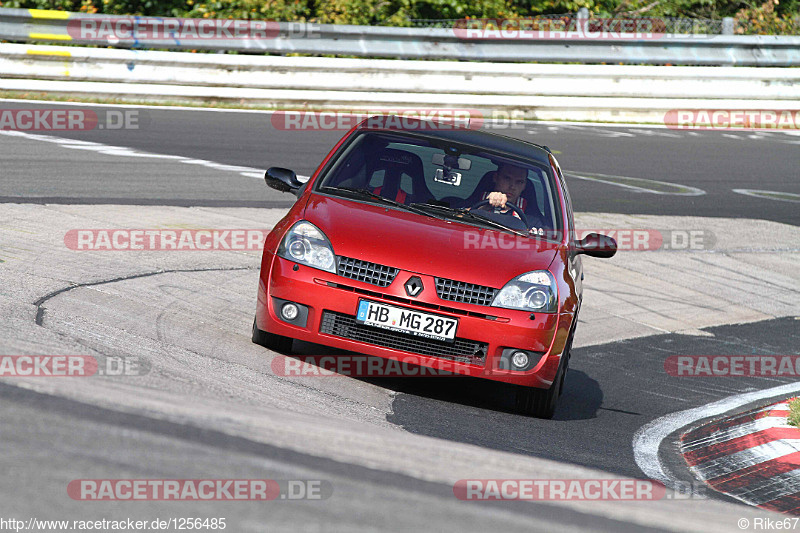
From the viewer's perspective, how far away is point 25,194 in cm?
1044

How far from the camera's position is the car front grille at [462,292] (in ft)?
20.0

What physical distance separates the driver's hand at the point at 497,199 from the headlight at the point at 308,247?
1311 millimetres

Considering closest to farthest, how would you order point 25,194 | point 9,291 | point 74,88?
point 9,291 < point 25,194 < point 74,88

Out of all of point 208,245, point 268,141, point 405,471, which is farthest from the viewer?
point 268,141

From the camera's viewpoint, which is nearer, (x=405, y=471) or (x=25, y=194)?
(x=405, y=471)

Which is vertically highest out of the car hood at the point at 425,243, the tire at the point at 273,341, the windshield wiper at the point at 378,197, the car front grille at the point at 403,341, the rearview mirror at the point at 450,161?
the rearview mirror at the point at 450,161

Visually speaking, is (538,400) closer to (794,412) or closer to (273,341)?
(794,412)

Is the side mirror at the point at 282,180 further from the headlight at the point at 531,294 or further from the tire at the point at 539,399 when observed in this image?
the tire at the point at 539,399

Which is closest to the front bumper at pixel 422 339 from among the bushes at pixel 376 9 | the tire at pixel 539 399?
the tire at pixel 539 399

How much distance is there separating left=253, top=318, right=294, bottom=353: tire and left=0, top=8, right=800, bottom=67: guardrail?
11980 millimetres

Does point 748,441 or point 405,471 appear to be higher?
point 405,471

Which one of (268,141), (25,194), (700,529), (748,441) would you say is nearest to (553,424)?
(748,441)

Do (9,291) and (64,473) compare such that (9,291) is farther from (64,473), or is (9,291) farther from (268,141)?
(268,141)

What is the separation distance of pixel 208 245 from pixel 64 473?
20.6 feet
